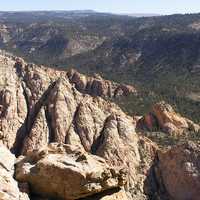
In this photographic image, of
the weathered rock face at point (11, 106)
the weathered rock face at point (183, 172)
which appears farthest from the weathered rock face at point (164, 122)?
the weathered rock face at point (183, 172)

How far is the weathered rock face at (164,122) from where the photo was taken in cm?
9519

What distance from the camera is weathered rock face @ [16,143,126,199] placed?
26.8m

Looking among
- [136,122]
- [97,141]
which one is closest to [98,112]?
[97,141]

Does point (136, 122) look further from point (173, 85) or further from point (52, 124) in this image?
point (173, 85)

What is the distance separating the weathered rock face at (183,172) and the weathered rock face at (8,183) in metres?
34.8

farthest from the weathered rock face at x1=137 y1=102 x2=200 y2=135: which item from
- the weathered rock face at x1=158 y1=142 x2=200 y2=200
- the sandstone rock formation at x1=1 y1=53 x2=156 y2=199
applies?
the weathered rock face at x1=158 y1=142 x2=200 y2=200

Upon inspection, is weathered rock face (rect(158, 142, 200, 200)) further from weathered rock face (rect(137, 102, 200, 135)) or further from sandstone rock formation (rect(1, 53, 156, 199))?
weathered rock face (rect(137, 102, 200, 135))

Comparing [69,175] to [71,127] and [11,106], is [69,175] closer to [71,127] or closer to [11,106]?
[71,127]

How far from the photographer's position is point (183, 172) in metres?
60.7

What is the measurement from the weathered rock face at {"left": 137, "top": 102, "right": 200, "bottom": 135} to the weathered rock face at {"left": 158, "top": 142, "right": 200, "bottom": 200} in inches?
1239

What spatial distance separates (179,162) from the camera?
6094 centimetres

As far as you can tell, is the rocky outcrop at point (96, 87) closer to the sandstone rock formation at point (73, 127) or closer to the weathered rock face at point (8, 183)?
the sandstone rock formation at point (73, 127)

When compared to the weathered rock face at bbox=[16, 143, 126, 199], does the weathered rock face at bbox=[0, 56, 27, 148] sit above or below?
below

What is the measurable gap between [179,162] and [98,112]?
1331 centimetres
